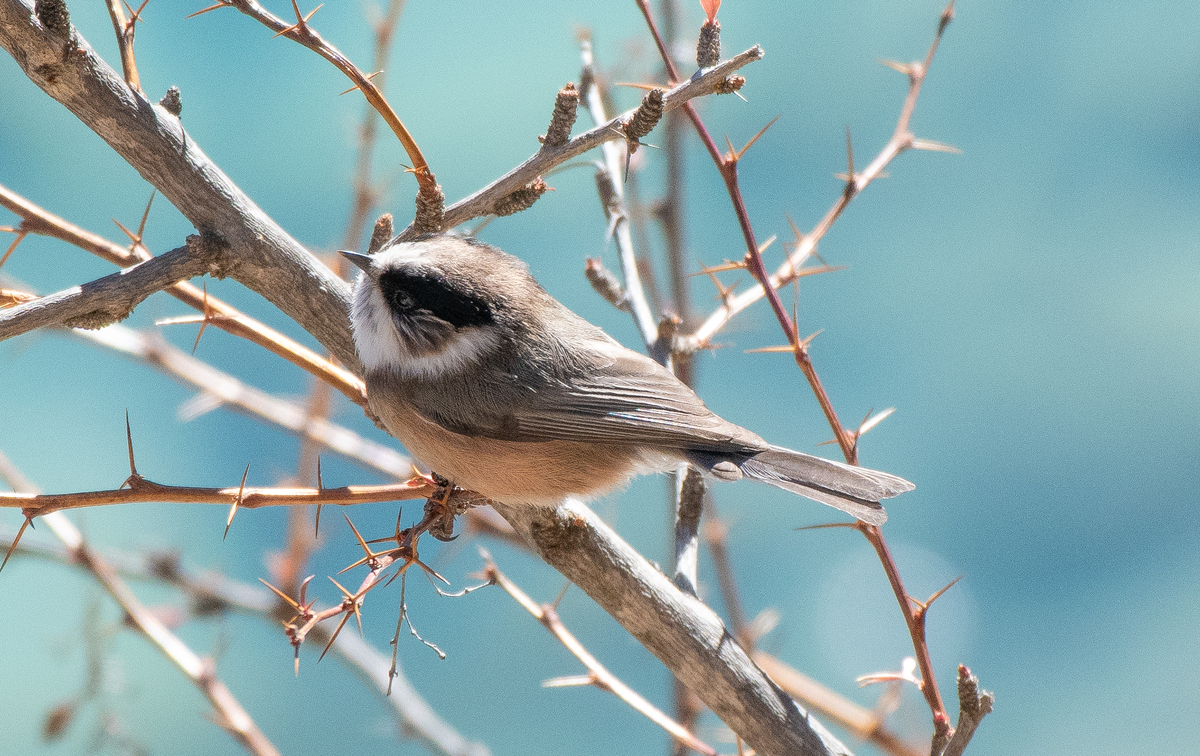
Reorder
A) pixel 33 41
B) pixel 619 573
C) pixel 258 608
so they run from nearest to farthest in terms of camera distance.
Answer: pixel 33 41 < pixel 619 573 < pixel 258 608

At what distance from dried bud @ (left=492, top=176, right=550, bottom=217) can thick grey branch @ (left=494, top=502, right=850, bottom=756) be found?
1.73 ft

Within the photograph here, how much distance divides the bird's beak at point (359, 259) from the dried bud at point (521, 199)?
1.33 feet

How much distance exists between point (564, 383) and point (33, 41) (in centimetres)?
111

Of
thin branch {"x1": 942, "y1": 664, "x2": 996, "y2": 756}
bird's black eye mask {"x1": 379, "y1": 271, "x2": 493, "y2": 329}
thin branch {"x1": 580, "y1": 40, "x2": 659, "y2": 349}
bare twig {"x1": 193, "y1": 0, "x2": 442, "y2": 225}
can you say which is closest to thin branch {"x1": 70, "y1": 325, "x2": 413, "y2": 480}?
bird's black eye mask {"x1": 379, "y1": 271, "x2": 493, "y2": 329}

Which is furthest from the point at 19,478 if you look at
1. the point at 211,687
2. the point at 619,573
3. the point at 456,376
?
the point at 619,573

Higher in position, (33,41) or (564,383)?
(33,41)

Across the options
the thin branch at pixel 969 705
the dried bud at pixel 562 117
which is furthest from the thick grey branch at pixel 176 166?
the thin branch at pixel 969 705

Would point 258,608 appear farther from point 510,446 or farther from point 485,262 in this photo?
point 485,262

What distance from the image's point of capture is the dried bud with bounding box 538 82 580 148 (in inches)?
50.9

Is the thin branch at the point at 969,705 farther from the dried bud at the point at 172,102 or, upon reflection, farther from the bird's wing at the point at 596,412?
the dried bud at the point at 172,102

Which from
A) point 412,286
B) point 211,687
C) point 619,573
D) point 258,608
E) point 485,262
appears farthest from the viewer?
point 258,608

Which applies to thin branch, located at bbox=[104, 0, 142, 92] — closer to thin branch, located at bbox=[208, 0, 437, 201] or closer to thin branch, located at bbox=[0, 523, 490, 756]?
thin branch, located at bbox=[208, 0, 437, 201]

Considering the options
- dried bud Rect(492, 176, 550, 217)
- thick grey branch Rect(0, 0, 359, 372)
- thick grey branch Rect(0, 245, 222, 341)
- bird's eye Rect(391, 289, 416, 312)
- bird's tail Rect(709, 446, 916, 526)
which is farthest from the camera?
bird's eye Rect(391, 289, 416, 312)

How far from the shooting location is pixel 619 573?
1.47 metres
